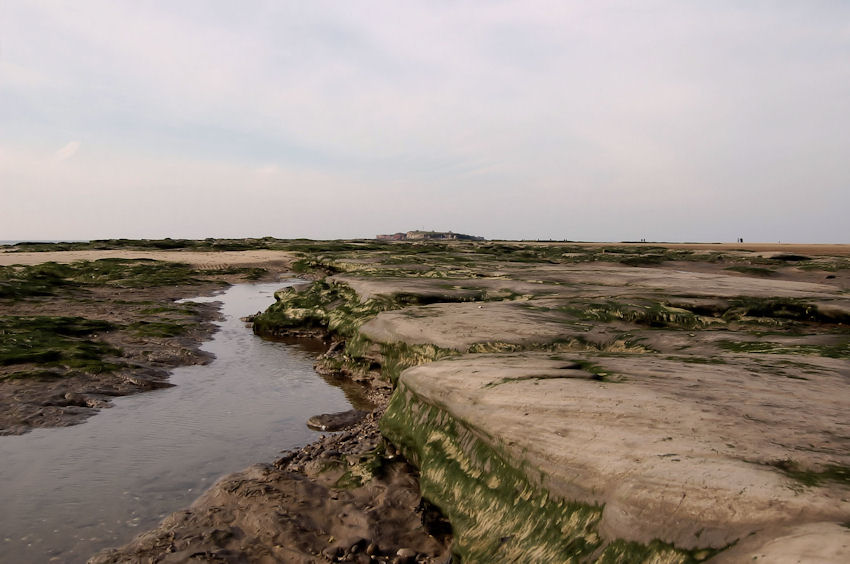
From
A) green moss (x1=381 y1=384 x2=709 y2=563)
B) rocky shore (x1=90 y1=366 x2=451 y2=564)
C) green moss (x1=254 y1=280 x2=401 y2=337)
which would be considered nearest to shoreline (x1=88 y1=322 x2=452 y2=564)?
rocky shore (x1=90 y1=366 x2=451 y2=564)

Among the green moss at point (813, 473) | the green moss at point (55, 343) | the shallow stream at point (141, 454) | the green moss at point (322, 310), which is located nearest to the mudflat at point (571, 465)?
the green moss at point (813, 473)

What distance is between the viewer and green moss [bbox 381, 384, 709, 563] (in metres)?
4.15

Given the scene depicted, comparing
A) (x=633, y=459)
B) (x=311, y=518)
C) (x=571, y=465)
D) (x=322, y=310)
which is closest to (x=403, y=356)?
(x=311, y=518)

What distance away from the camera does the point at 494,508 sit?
5266 mm

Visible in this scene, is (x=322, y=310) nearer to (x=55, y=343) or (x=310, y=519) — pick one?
(x=55, y=343)

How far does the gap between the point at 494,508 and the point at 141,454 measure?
5142 mm

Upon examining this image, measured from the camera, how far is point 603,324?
11.1m

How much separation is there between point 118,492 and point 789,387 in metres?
7.59

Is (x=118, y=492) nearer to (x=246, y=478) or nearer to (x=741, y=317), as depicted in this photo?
(x=246, y=478)

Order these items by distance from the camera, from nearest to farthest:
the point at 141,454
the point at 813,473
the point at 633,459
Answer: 1. the point at 813,473
2. the point at 633,459
3. the point at 141,454

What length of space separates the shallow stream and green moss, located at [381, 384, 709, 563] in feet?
8.28

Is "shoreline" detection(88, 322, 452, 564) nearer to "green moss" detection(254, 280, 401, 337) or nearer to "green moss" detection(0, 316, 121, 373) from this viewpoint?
"green moss" detection(0, 316, 121, 373)

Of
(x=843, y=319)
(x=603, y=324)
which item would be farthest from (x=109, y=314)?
(x=843, y=319)

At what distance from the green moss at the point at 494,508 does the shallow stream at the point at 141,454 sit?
8.28 ft
